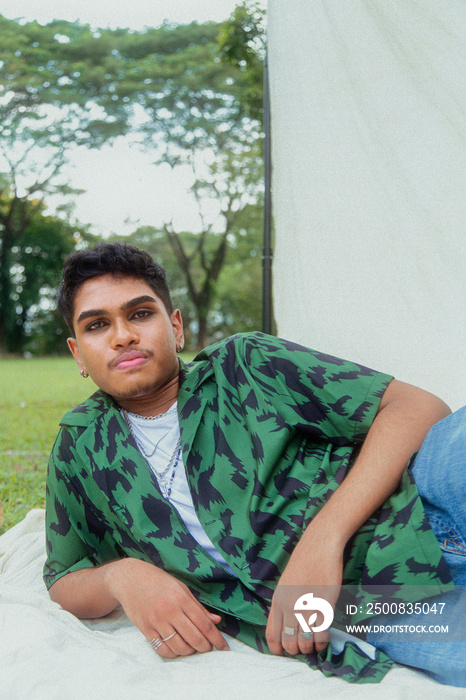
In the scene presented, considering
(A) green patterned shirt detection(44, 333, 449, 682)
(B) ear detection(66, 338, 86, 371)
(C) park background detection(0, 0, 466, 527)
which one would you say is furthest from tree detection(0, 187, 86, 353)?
(A) green patterned shirt detection(44, 333, 449, 682)

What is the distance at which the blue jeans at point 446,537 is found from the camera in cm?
103

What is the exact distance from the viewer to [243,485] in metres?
1.26

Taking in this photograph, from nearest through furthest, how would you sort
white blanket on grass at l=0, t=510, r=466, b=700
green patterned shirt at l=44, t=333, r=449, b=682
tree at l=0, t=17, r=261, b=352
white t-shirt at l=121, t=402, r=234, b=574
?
white blanket on grass at l=0, t=510, r=466, b=700, green patterned shirt at l=44, t=333, r=449, b=682, white t-shirt at l=121, t=402, r=234, b=574, tree at l=0, t=17, r=261, b=352

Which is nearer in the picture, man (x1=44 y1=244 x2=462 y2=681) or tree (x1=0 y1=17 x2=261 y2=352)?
man (x1=44 y1=244 x2=462 y2=681)

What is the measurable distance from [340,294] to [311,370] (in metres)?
1.32

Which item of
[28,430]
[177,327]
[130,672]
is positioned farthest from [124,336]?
[28,430]

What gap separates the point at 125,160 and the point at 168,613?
51.0 ft

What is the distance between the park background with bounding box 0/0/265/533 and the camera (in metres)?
14.2

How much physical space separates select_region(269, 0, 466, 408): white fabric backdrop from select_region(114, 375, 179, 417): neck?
3.46 ft

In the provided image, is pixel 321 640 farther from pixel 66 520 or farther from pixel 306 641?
pixel 66 520

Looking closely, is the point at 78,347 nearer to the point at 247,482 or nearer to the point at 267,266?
the point at 247,482

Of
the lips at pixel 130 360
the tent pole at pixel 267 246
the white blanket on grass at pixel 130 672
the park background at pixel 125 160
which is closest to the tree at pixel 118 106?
the park background at pixel 125 160

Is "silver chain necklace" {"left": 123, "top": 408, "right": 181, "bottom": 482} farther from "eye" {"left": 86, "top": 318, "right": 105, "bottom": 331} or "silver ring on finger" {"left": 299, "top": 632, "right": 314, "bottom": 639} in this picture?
"silver ring on finger" {"left": 299, "top": 632, "right": 314, "bottom": 639}

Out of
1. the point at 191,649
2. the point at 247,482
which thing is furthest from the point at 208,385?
the point at 191,649
